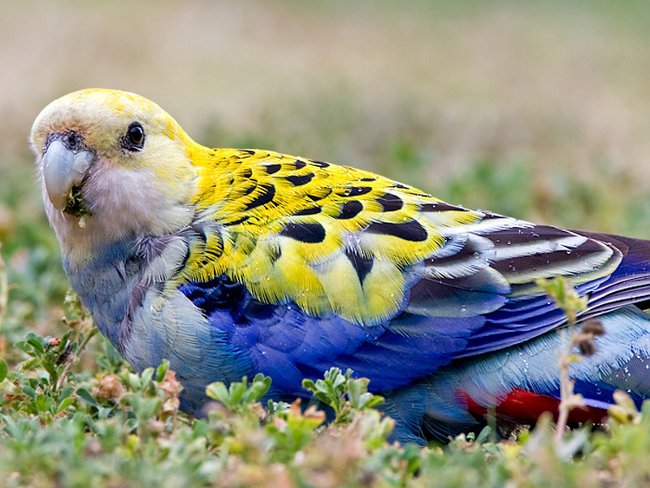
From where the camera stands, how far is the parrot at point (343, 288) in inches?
162

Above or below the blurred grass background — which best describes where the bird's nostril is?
above

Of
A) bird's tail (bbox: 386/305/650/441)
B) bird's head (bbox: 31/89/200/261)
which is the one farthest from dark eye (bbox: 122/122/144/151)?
bird's tail (bbox: 386/305/650/441)

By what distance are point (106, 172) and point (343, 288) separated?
1.11 m

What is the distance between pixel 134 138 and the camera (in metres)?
4.47

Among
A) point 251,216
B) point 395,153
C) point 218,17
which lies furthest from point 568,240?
point 218,17

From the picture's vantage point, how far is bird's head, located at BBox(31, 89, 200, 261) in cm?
436

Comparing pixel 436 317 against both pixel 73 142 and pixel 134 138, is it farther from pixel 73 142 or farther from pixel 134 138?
pixel 73 142

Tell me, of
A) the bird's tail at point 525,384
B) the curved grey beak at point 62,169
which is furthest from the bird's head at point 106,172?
the bird's tail at point 525,384

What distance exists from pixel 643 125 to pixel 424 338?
7.03 meters

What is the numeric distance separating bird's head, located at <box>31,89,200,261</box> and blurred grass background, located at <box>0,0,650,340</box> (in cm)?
132

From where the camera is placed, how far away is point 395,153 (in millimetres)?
7738

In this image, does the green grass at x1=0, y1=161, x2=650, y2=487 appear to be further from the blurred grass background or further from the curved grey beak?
the blurred grass background

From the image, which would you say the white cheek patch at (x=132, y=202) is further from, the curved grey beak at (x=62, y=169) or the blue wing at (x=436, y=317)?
the blue wing at (x=436, y=317)

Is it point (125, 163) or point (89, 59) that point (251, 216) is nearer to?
point (125, 163)
